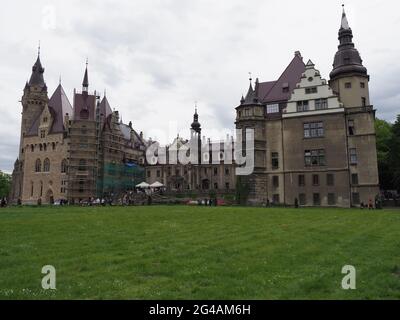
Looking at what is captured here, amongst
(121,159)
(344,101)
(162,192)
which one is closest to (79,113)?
(121,159)

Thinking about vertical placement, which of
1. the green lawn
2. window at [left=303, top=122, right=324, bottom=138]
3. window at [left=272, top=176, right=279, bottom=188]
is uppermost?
window at [left=303, top=122, right=324, bottom=138]

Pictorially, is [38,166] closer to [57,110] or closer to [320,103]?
[57,110]

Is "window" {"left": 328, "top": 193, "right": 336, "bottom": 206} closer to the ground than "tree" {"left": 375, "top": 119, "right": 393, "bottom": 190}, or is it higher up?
closer to the ground

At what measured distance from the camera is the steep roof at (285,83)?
59.9 meters

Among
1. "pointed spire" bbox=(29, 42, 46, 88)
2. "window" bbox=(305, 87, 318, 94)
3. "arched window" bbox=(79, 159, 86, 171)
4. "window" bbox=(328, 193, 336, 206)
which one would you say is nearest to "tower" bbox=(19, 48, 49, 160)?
"pointed spire" bbox=(29, 42, 46, 88)

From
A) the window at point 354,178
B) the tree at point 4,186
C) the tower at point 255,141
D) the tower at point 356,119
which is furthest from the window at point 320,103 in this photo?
the tree at point 4,186

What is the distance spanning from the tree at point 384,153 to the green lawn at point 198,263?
193 ft

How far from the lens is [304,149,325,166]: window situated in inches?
2148

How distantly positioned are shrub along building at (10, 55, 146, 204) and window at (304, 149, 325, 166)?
45.2 metres

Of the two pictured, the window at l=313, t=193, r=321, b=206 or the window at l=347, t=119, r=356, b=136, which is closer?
the window at l=347, t=119, r=356, b=136

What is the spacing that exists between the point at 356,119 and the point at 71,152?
5826cm

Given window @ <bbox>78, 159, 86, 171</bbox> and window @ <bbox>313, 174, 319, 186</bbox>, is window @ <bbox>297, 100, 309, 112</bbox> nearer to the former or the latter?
window @ <bbox>313, 174, 319, 186</bbox>

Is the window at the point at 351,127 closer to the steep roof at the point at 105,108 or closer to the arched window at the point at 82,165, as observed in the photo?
the arched window at the point at 82,165
